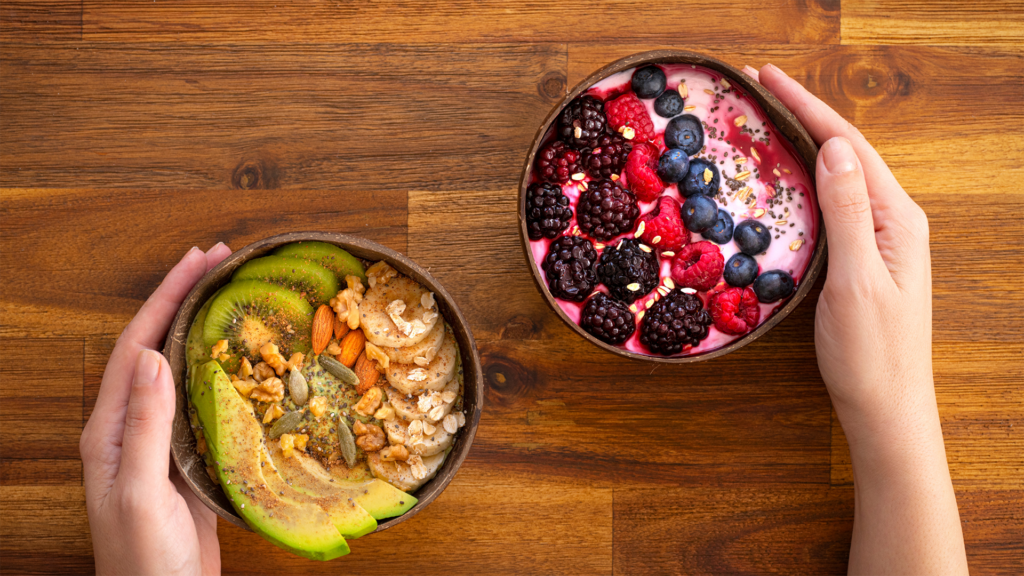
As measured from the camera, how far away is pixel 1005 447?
5.21 ft

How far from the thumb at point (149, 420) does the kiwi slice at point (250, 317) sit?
0.12 meters

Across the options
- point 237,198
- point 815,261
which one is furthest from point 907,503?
point 237,198

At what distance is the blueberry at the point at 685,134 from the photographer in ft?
4.32

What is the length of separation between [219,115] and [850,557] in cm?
185

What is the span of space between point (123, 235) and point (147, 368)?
1.76ft

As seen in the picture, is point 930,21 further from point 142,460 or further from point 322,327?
point 142,460

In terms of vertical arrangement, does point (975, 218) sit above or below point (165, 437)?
above

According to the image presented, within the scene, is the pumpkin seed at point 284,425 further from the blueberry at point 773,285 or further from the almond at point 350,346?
the blueberry at point 773,285

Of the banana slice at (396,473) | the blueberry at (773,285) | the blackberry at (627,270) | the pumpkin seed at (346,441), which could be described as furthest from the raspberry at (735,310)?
the pumpkin seed at (346,441)

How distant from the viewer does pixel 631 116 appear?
51.9 inches

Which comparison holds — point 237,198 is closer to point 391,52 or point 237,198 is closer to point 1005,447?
point 391,52

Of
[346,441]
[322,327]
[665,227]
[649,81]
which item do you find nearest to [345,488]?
[346,441]

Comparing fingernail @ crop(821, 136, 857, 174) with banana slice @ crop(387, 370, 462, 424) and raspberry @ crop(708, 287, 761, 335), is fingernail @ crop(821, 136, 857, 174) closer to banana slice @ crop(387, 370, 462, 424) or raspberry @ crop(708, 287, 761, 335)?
raspberry @ crop(708, 287, 761, 335)

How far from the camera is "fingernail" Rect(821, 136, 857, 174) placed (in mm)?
1269
